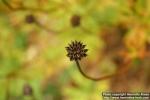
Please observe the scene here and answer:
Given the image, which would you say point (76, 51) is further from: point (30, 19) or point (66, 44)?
point (30, 19)

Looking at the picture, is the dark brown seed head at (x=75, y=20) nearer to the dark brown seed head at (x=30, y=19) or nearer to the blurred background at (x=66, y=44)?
the blurred background at (x=66, y=44)

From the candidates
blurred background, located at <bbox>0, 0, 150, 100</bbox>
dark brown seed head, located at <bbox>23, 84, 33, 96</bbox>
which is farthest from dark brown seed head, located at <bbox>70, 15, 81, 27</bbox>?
dark brown seed head, located at <bbox>23, 84, 33, 96</bbox>

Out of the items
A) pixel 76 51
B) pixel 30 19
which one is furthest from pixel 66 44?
pixel 30 19

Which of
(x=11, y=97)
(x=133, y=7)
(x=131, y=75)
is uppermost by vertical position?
(x=133, y=7)

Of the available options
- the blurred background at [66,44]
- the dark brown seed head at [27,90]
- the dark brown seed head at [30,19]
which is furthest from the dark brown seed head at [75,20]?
the dark brown seed head at [27,90]

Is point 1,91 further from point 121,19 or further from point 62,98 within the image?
point 121,19

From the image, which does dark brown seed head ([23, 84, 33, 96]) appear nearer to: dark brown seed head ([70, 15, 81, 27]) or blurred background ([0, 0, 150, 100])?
blurred background ([0, 0, 150, 100])

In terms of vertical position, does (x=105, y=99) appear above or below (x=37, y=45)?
below

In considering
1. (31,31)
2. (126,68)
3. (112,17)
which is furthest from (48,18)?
(126,68)
